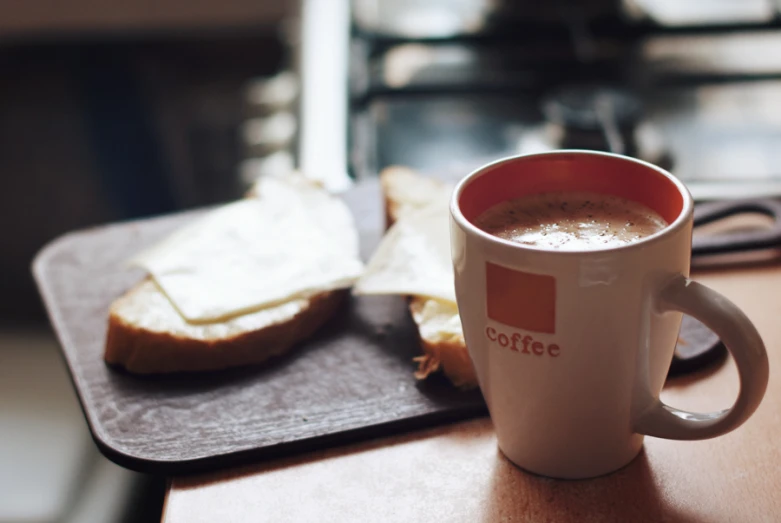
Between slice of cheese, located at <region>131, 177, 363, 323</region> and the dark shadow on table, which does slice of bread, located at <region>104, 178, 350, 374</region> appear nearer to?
slice of cheese, located at <region>131, 177, 363, 323</region>

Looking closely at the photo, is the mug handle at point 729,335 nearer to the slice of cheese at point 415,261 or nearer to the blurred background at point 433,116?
the slice of cheese at point 415,261

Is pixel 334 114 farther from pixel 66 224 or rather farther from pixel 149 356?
pixel 66 224

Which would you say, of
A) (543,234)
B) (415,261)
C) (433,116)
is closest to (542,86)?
(433,116)

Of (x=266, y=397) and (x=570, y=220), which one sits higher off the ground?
(x=570, y=220)

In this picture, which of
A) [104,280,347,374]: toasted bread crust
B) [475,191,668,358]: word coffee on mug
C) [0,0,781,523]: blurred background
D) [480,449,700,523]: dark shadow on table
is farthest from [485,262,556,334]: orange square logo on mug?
[0,0,781,523]: blurred background

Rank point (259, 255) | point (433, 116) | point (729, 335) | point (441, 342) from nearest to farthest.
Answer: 1. point (729, 335)
2. point (441, 342)
3. point (259, 255)
4. point (433, 116)

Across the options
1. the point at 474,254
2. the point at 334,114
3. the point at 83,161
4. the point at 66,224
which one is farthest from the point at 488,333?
the point at 83,161

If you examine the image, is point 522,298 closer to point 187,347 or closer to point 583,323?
point 583,323
